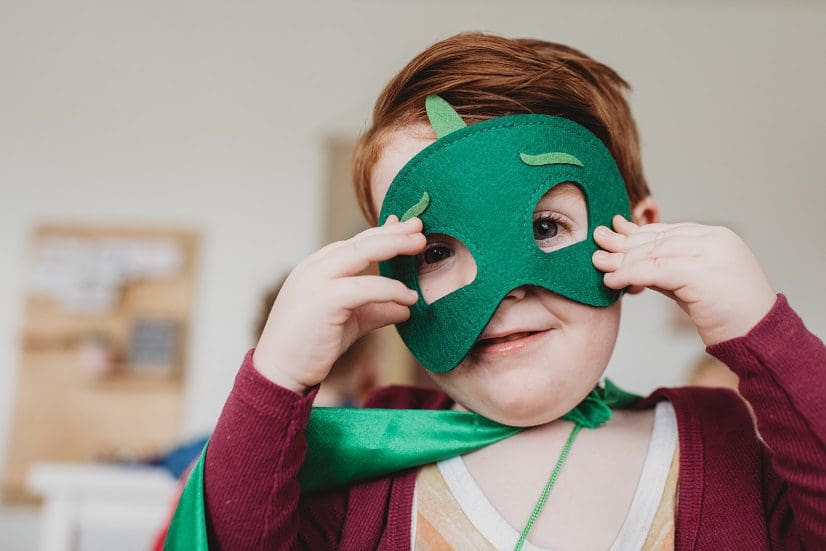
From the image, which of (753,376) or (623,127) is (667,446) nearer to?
(753,376)

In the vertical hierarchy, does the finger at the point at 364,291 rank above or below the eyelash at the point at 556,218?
below

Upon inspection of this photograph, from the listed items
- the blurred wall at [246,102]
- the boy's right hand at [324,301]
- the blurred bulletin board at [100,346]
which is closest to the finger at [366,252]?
the boy's right hand at [324,301]

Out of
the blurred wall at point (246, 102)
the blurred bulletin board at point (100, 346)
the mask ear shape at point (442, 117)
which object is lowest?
the blurred bulletin board at point (100, 346)

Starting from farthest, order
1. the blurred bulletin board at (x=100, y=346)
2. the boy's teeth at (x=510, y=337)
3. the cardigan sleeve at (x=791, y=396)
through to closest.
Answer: the blurred bulletin board at (x=100, y=346) < the boy's teeth at (x=510, y=337) < the cardigan sleeve at (x=791, y=396)

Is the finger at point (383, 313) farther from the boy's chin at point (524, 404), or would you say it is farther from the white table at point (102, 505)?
the white table at point (102, 505)

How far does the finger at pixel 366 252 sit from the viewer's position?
71 centimetres

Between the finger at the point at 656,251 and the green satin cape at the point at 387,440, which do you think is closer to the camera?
the finger at the point at 656,251

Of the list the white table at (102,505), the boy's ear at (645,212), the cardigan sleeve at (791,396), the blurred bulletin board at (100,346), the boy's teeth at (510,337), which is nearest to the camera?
the cardigan sleeve at (791,396)

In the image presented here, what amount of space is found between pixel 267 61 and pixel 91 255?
3.79ft

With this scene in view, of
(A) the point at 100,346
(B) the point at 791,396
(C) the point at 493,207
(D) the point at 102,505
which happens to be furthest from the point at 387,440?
(A) the point at 100,346

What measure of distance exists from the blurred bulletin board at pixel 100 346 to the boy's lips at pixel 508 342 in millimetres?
2864

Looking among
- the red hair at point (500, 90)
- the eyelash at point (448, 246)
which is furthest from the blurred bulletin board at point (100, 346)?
the eyelash at point (448, 246)

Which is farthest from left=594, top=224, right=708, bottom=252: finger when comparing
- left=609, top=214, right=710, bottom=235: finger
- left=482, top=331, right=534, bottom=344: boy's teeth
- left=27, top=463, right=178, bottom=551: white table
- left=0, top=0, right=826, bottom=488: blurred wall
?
left=0, top=0, right=826, bottom=488: blurred wall

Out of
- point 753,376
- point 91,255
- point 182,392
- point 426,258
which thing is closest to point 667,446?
point 753,376
